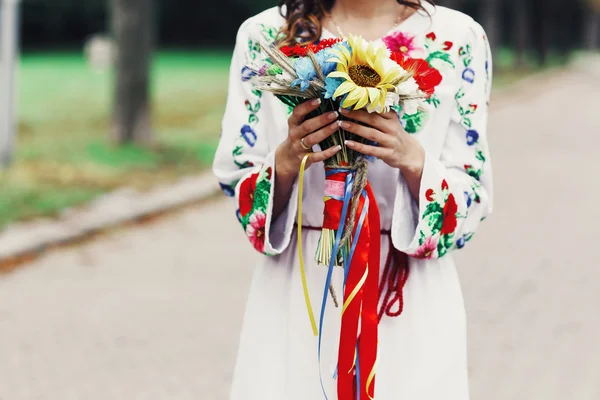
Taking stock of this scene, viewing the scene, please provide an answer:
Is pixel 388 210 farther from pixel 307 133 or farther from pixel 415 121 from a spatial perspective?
pixel 307 133

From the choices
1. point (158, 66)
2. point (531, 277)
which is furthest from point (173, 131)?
point (158, 66)

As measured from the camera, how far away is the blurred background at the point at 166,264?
553cm

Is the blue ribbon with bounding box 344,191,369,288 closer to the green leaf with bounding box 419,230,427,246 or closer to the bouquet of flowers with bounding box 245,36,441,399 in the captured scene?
the bouquet of flowers with bounding box 245,36,441,399

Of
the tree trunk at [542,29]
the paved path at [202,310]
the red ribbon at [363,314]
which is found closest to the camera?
the red ribbon at [363,314]

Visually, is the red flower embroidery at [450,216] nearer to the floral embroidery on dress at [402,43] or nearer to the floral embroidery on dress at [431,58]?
the floral embroidery on dress at [431,58]

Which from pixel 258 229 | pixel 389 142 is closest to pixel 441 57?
pixel 389 142

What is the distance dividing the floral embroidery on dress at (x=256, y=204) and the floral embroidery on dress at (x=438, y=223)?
357mm

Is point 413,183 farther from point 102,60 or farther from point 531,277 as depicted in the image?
point 102,60

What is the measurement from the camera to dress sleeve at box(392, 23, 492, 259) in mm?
2289

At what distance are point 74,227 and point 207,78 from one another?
21100 mm

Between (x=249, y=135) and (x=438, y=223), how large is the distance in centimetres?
50

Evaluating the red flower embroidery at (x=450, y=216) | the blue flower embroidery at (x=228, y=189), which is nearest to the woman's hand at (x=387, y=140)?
the red flower embroidery at (x=450, y=216)

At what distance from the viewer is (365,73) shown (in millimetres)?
2045

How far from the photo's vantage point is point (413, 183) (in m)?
2.28
